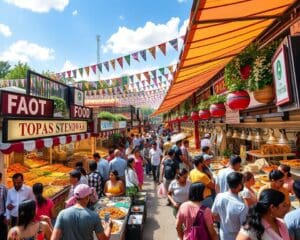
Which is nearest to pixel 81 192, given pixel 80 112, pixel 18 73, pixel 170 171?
pixel 170 171

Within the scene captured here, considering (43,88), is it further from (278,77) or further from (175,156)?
(278,77)

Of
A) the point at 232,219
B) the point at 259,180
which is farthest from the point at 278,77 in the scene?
the point at 259,180

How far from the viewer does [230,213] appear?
131 inches

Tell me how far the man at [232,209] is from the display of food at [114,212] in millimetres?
2133

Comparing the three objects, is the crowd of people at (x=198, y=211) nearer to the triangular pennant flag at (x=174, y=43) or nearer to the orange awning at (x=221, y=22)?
the orange awning at (x=221, y=22)

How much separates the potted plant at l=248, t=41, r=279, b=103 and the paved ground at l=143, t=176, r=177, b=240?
11.7 feet

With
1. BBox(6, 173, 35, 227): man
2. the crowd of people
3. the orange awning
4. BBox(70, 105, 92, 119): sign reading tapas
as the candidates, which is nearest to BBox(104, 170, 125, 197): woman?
the crowd of people

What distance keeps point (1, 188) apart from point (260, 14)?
5.10m

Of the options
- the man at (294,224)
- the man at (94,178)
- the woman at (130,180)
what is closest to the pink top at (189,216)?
the man at (294,224)

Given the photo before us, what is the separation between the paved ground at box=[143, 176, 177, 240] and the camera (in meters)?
5.84

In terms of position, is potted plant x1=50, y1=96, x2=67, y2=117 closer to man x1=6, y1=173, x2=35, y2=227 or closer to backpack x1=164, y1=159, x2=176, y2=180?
man x1=6, y1=173, x2=35, y2=227

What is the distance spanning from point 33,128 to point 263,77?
455 cm

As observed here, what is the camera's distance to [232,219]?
10.9ft

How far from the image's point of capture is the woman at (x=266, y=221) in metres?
2.26
